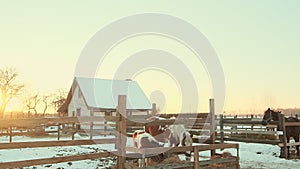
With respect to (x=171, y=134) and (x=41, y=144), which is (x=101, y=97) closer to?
(x=171, y=134)

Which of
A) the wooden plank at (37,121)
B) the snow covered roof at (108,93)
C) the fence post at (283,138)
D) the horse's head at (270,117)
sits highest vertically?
the snow covered roof at (108,93)

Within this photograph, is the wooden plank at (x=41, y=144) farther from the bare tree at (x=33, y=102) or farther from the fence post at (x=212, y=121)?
the bare tree at (x=33, y=102)

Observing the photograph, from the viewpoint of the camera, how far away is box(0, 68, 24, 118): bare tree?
1991 inches

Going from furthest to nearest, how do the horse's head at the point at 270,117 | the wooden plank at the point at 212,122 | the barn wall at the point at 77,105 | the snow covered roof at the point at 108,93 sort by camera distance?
the barn wall at the point at 77,105 → the snow covered roof at the point at 108,93 → the horse's head at the point at 270,117 → the wooden plank at the point at 212,122

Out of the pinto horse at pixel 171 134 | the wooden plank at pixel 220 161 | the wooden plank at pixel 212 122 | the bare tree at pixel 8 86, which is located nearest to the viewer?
the wooden plank at pixel 220 161

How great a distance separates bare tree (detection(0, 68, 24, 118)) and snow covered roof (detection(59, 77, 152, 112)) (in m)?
23.7

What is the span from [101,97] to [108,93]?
1.36 meters

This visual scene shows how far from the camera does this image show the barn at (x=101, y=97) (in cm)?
2873

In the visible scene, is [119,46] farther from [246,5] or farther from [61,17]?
[246,5]

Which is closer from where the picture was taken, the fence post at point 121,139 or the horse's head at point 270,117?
the fence post at point 121,139

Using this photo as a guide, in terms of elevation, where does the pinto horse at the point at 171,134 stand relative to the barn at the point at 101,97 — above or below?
below

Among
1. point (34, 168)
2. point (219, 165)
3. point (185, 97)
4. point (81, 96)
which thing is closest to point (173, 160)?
point (219, 165)

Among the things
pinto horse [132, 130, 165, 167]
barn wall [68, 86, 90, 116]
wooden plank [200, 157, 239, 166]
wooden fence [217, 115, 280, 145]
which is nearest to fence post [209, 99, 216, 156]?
wooden plank [200, 157, 239, 166]

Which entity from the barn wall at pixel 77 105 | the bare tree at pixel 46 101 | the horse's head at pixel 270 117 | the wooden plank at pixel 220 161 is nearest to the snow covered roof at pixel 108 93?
the barn wall at pixel 77 105
